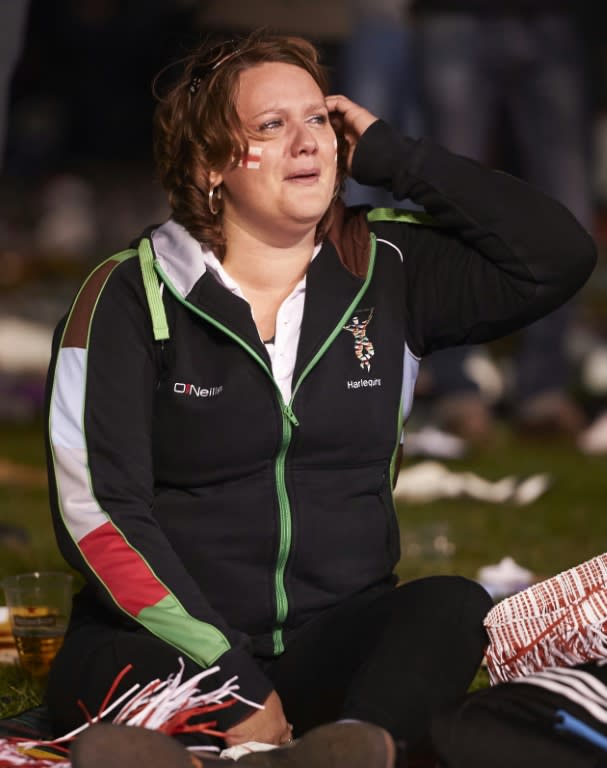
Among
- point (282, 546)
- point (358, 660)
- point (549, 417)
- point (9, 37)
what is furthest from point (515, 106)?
point (358, 660)

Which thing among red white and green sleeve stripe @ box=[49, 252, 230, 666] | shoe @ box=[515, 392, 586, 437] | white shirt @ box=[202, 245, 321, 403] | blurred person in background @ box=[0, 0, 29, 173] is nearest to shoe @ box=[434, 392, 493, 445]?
shoe @ box=[515, 392, 586, 437]

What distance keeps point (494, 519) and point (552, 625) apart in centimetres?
235

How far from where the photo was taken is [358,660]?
9.20 ft

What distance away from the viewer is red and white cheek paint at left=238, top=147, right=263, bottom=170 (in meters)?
3.04

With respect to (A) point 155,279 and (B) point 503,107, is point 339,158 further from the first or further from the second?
(B) point 503,107

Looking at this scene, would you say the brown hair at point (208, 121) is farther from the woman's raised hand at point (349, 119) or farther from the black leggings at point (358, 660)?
the black leggings at point (358, 660)

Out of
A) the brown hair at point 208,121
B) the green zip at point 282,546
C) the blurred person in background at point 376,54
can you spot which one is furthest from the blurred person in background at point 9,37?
the blurred person in background at point 376,54

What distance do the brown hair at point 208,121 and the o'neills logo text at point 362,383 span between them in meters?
0.31

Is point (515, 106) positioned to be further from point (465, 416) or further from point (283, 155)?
point (283, 155)

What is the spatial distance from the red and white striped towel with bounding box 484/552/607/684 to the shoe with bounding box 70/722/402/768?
1.56ft

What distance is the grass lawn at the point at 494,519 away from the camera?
4.42 metres

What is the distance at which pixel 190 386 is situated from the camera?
2.94 metres

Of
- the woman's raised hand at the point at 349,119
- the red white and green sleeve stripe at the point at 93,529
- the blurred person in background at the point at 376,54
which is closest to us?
the red white and green sleeve stripe at the point at 93,529

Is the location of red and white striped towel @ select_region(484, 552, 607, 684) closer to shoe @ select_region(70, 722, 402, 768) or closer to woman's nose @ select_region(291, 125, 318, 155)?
shoe @ select_region(70, 722, 402, 768)
